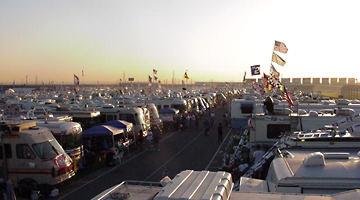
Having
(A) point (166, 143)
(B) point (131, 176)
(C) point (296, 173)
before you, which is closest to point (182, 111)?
(A) point (166, 143)

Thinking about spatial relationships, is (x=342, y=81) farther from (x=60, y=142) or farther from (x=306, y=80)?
(x=60, y=142)

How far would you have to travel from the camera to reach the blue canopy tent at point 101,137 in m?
17.0

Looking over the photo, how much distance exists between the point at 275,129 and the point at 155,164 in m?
5.78

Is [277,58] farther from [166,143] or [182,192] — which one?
[182,192]

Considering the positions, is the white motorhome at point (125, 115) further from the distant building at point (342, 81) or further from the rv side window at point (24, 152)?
the distant building at point (342, 81)

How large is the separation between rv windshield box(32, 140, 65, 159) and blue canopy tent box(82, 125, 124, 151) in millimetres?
4130

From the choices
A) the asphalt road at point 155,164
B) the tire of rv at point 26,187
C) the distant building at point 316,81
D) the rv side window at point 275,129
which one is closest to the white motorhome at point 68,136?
the asphalt road at point 155,164

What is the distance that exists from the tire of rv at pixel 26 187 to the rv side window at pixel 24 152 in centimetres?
80

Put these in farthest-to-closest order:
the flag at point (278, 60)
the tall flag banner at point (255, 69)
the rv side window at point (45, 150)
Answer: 1. the tall flag banner at point (255, 69)
2. the flag at point (278, 60)
3. the rv side window at point (45, 150)

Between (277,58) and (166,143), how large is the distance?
9083 millimetres

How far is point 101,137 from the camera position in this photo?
59.1 feet

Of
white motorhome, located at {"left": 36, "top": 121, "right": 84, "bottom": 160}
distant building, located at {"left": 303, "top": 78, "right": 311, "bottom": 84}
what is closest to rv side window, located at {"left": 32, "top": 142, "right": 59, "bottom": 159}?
white motorhome, located at {"left": 36, "top": 121, "right": 84, "bottom": 160}

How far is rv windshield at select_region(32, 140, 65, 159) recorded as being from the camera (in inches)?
474

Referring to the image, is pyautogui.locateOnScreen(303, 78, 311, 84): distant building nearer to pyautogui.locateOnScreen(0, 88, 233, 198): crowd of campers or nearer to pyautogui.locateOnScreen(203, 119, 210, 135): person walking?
pyautogui.locateOnScreen(203, 119, 210, 135): person walking
